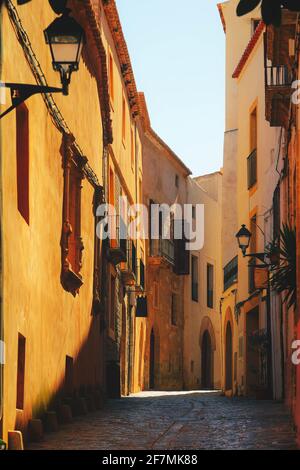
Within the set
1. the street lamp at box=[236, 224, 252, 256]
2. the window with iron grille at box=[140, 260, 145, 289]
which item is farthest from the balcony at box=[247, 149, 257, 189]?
the window with iron grille at box=[140, 260, 145, 289]

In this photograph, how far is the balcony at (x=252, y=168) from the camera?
2723 cm

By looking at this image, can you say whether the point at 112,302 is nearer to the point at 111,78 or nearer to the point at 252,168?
the point at 252,168

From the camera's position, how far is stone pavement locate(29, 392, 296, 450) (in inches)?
439

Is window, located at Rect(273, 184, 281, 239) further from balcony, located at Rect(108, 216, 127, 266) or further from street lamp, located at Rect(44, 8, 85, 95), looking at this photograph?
street lamp, located at Rect(44, 8, 85, 95)

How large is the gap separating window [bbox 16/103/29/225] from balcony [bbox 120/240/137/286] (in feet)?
49.7

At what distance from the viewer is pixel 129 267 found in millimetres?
28953

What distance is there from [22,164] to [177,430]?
383 cm

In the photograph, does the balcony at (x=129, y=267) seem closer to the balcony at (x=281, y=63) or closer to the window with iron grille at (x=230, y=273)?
the window with iron grille at (x=230, y=273)

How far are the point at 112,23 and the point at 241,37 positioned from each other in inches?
369

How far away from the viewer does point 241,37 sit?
1328 inches

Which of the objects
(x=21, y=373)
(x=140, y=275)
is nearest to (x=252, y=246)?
(x=140, y=275)
